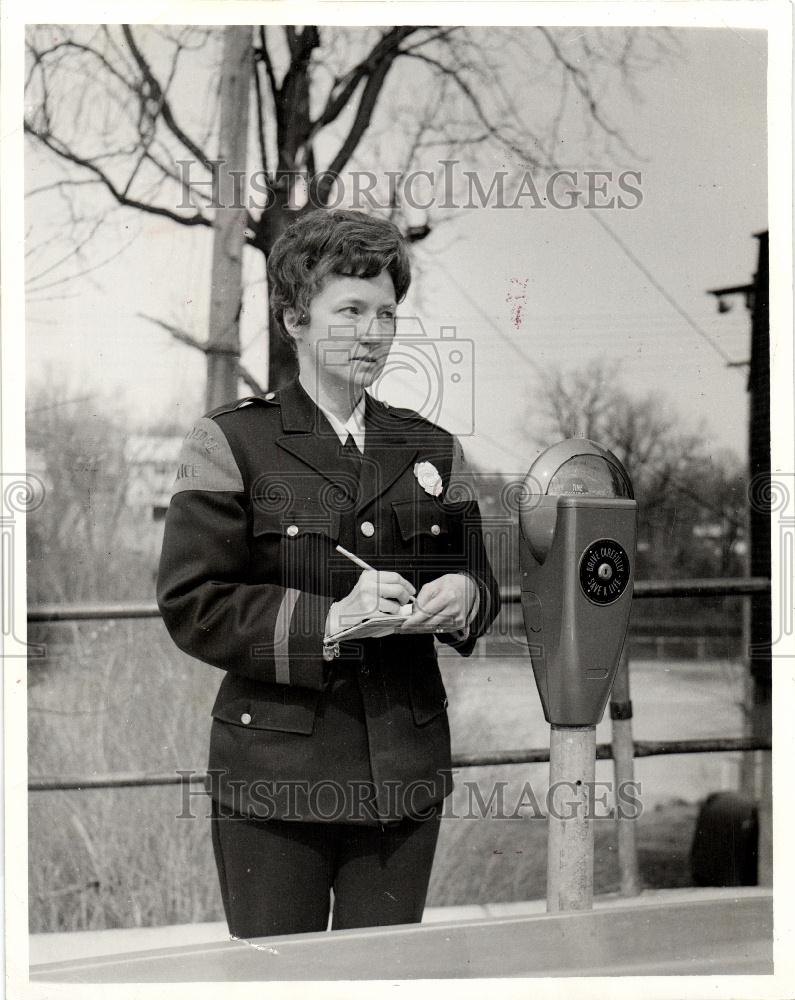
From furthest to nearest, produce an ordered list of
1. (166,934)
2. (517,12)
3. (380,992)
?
(166,934) → (517,12) → (380,992)

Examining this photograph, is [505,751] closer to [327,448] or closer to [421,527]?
[421,527]

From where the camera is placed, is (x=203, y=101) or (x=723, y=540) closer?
(x=203, y=101)

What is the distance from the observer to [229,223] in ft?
6.87

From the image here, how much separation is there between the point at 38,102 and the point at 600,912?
1713 mm

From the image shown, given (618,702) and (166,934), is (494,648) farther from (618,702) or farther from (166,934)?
(166,934)

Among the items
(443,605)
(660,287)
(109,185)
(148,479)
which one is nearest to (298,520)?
(443,605)

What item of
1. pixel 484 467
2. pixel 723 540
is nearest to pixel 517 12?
pixel 484 467

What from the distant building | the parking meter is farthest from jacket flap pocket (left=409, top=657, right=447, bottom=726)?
the distant building

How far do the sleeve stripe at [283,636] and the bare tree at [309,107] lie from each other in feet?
2.41

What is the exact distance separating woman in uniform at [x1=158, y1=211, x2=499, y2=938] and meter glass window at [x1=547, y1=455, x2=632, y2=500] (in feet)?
0.85

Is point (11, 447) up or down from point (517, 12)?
down

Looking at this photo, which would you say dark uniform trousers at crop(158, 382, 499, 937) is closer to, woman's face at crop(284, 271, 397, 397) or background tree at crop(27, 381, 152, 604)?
woman's face at crop(284, 271, 397, 397)

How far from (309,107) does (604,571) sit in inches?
41.2

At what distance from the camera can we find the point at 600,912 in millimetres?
1830
